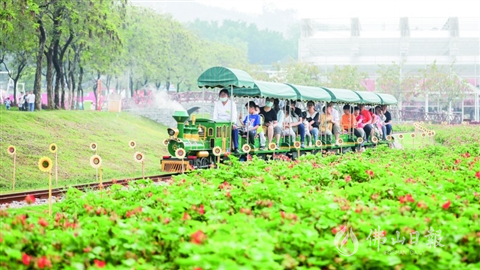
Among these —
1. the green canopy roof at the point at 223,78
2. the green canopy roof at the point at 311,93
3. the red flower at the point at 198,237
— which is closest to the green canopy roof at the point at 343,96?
the green canopy roof at the point at 311,93

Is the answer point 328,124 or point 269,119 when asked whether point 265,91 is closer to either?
point 269,119

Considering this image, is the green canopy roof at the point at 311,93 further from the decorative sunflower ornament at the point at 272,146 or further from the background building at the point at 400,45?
the background building at the point at 400,45

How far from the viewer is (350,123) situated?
90.3 ft

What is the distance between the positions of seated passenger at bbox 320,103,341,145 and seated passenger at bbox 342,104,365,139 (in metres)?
1.60

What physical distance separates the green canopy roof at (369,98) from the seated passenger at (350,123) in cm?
91

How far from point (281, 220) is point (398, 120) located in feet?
202

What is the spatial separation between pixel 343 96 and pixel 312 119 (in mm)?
2528

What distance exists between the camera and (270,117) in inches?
840

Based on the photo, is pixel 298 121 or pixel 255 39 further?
pixel 255 39

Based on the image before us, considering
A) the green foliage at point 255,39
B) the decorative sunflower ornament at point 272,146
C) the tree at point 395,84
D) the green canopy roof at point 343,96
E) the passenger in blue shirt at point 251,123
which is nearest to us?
the passenger in blue shirt at point 251,123

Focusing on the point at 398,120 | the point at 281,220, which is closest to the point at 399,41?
the point at 398,120

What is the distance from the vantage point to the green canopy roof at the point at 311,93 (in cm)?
2295

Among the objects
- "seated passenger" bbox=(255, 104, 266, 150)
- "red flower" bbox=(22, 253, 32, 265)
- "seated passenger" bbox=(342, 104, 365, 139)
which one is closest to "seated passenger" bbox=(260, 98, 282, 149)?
"seated passenger" bbox=(255, 104, 266, 150)

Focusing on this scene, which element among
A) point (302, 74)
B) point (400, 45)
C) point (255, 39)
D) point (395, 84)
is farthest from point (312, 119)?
point (255, 39)
